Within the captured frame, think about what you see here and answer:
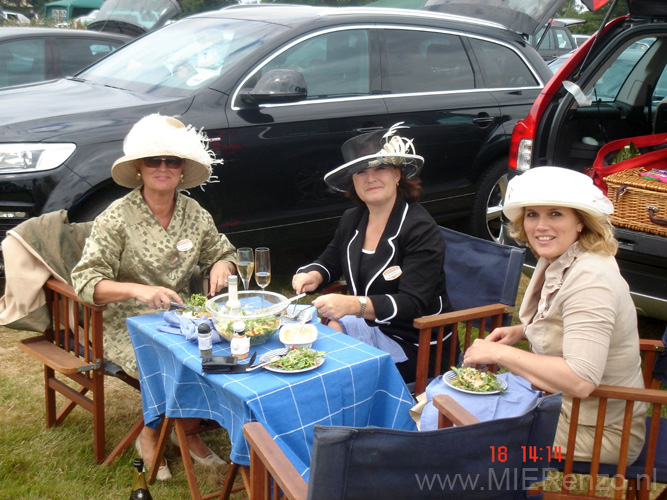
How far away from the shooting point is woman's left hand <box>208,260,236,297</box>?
128 inches

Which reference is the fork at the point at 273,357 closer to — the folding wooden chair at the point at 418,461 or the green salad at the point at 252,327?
the green salad at the point at 252,327

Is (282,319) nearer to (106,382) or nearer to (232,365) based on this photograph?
(232,365)

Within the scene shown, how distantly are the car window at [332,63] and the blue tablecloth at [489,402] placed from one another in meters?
2.92

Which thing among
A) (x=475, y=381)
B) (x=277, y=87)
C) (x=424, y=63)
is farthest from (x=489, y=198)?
(x=475, y=381)

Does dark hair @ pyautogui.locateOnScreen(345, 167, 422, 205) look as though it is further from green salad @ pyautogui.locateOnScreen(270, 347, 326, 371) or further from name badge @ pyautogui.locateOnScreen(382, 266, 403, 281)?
green salad @ pyautogui.locateOnScreen(270, 347, 326, 371)

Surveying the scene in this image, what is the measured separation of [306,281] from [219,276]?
1.29ft

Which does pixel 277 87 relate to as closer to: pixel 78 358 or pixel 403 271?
pixel 403 271

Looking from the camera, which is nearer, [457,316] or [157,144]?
[457,316]

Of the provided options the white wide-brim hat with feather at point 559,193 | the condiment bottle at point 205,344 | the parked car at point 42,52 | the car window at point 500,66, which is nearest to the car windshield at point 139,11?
the parked car at point 42,52

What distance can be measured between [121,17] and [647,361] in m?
6.74

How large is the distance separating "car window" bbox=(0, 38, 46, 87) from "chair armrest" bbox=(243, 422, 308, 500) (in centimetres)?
558

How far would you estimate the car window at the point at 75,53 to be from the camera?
6.91 metres

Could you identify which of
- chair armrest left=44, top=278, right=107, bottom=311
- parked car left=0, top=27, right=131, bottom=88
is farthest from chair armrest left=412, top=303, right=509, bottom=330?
parked car left=0, top=27, right=131, bottom=88

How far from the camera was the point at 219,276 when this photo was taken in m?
3.26
